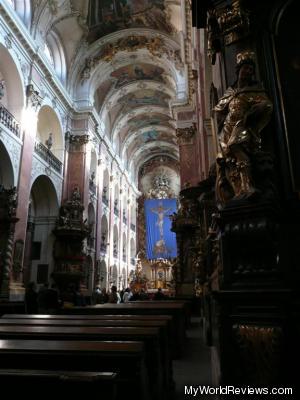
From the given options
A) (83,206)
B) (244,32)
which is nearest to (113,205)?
(83,206)

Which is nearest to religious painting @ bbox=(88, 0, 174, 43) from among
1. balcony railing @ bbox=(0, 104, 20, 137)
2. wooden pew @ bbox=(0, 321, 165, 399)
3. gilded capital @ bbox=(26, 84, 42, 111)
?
gilded capital @ bbox=(26, 84, 42, 111)

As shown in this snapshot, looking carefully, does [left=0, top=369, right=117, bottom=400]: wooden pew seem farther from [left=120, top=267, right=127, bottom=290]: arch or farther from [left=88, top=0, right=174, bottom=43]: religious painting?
[left=120, top=267, right=127, bottom=290]: arch

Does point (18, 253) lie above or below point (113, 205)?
below

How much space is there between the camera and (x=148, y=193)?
32.1 metres

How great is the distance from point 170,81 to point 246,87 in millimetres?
17880

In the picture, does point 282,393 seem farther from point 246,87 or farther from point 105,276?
point 105,276

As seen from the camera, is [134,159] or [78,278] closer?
[78,278]

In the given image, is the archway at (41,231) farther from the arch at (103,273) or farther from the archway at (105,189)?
the archway at (105,189)

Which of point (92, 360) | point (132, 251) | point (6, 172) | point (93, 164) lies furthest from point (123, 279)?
point (92, 360)

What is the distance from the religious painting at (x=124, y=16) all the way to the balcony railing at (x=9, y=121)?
7485mm

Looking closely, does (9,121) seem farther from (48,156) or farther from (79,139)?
(79,139)

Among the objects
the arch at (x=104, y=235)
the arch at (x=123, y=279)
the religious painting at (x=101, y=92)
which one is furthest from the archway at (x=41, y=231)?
the arch at (x=123, y=279)

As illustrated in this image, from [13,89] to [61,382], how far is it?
12033mm

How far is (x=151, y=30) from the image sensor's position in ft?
53.4
